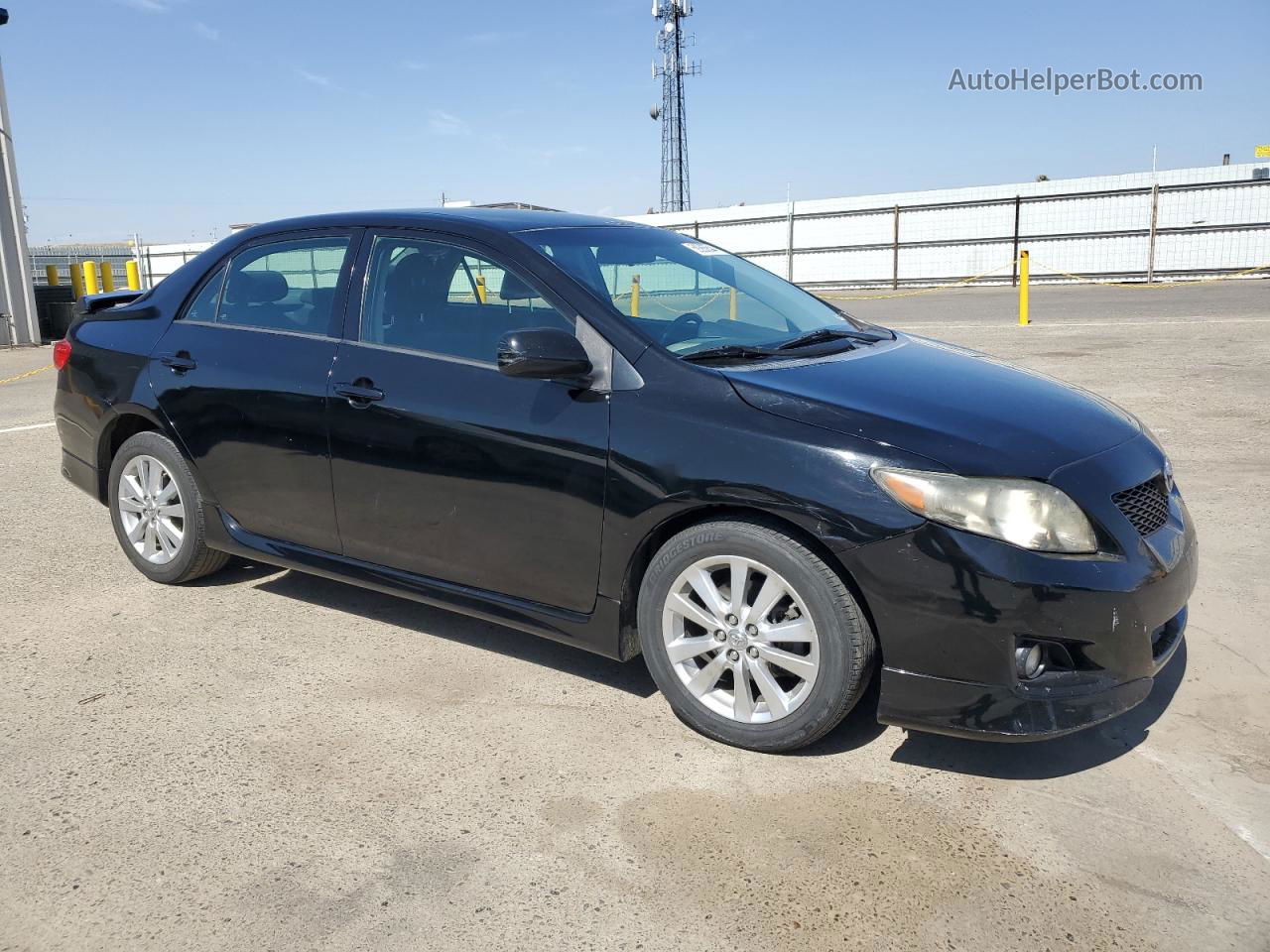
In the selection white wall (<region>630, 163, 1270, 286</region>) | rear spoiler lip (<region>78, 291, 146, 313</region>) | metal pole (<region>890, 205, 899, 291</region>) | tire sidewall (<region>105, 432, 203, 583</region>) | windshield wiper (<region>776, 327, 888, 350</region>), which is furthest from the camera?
metal pole (<region>890, 205, 899, 291</region>)

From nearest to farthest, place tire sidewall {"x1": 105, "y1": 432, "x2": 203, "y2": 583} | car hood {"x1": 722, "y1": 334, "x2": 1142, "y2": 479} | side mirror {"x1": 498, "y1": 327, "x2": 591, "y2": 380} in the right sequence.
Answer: car hood {"x1": 722, "y1": 334, "x2": 1142, "y2": 479} → side mirror {"x1": 498, "y1": 327, "x2": 591, "y2": 380} → tire sidewall {"x1": 105, "y1": 432, "x2": 203, "y2": 583}

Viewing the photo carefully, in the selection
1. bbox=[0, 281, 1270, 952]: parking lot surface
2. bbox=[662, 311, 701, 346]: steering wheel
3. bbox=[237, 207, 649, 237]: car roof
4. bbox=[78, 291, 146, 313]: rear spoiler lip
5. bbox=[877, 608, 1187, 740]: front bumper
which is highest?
bbox=[237, 207, 649, 237]: car roof

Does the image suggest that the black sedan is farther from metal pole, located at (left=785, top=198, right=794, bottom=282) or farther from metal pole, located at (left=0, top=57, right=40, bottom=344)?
metal pole, located at (left=785, top=198, right=794, bottom=282)

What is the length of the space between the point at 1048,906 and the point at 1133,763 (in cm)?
84

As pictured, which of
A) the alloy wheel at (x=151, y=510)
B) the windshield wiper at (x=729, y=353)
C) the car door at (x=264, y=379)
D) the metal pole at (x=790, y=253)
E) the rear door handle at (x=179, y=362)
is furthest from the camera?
the metal pole at (x=790, y=253)

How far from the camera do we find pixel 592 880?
2.60 meters

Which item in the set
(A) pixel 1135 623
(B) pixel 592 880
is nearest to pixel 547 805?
(B) pixel 592 880

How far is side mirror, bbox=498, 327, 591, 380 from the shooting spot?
3.33m

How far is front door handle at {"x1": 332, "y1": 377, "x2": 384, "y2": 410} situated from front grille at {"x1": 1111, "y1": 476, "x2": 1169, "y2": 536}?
2.50 meters

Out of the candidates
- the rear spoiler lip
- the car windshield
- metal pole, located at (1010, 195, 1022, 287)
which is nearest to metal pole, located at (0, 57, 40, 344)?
the rear spoiler lip

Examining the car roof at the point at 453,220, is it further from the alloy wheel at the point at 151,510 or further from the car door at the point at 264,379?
the alloy wheel at the point at 151,510

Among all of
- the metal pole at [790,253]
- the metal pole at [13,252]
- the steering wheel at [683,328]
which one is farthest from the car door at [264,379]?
A: the metal pole at [790,253]

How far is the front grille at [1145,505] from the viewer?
3.05 metres

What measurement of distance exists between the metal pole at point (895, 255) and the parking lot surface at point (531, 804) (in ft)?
90.4
